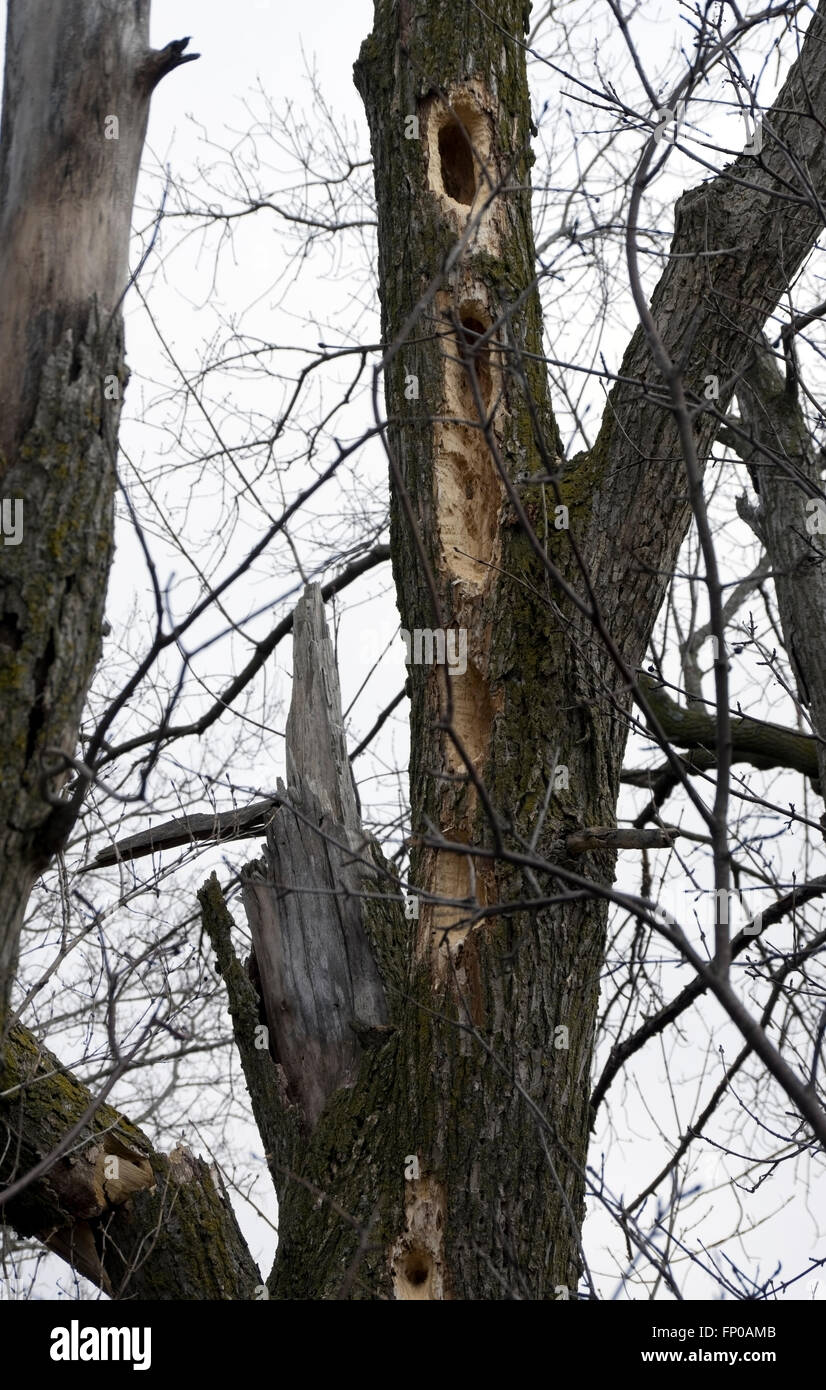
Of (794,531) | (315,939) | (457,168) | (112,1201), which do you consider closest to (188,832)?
(315,939)

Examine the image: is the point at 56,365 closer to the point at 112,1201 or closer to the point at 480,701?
the point at 480,701

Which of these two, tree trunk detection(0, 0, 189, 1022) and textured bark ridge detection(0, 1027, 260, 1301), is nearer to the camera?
tree trunk detection(0, 0, 189, 1022)

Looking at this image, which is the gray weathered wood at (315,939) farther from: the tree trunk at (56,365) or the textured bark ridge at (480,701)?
the tree trunk at (56,365)

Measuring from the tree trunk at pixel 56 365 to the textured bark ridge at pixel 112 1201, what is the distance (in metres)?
1.92

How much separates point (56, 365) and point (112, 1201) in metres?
2.87

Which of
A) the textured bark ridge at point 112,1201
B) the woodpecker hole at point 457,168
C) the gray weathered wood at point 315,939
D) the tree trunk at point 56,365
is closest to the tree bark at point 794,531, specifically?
the woodpecker hole at point 457,168

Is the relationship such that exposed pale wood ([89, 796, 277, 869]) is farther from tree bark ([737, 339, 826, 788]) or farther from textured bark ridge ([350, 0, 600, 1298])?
tree bark ([737, 339, 826, 788])

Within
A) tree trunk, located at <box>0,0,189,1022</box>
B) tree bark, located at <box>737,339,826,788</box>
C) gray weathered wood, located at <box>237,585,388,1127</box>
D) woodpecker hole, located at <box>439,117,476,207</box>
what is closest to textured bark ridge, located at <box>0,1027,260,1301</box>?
gray weathered wood, located at <box>237,585,388,1127</box>

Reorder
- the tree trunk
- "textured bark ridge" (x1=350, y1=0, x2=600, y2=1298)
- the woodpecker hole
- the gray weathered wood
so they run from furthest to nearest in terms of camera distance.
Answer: the woodpecker hole < the gray weathered wood < "textured bark ridge" (x1=350, y1=0, x2=600, y2=1298) < the tree trunk

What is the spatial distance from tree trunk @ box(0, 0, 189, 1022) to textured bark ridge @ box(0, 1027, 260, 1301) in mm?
1918

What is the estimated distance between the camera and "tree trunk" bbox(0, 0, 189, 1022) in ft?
7.84

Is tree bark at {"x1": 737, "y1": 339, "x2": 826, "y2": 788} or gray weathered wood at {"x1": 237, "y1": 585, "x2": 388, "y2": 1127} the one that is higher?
tree bark at {"x1": 737, "y1": 339, "x2": 826, "y2": 788}

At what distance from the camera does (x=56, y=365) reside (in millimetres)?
2523
